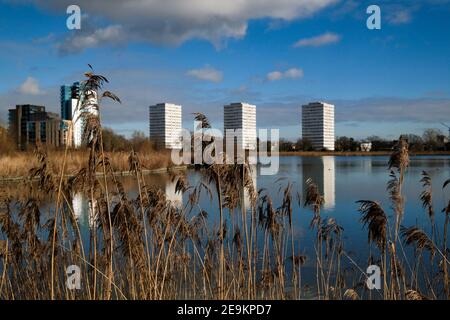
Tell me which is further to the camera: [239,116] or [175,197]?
[175,197]

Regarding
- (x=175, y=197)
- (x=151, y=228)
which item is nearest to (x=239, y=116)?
(x=175, y=197)

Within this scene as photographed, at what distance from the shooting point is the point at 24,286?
5.70m

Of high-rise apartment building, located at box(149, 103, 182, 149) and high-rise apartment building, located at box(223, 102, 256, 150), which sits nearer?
high-rise apartment building, located at box(223, 102, 256, 150)

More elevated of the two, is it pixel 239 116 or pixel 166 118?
pixel 166 118

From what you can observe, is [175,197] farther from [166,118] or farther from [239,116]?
[239,116]

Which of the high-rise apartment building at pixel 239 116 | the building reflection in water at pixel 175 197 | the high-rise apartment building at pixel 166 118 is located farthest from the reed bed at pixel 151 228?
the high-rise apartment building at pixel 166 118

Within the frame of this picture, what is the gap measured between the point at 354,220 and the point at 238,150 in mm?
8890

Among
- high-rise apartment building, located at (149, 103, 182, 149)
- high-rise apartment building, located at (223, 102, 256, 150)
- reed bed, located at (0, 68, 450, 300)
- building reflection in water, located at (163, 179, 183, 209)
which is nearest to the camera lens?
reed bed, located at (0, 68, 450, 300)

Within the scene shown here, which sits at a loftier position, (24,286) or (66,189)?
(66,189)

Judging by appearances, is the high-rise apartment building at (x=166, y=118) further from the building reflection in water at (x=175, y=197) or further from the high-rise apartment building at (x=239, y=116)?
the high-rise apartment building at (x=239, y=116)

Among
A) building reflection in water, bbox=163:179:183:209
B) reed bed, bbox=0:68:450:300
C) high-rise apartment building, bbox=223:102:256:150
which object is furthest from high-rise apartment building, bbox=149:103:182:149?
reed bed, bbox=0:68:450:300

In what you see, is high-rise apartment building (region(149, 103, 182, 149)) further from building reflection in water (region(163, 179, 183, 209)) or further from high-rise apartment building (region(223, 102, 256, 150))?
high-rise apartment building (region(223, 102, 256, 150))
